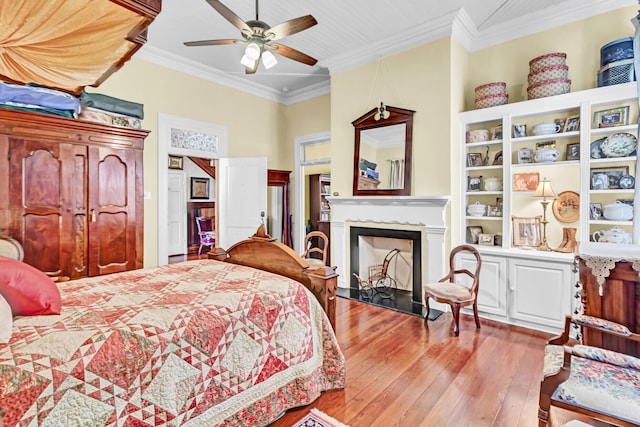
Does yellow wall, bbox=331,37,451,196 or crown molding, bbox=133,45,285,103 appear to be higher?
crown molding, bbox=133,45,285,103

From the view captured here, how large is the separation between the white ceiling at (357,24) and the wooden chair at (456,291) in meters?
2.48

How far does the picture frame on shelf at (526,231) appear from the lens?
3346 mm

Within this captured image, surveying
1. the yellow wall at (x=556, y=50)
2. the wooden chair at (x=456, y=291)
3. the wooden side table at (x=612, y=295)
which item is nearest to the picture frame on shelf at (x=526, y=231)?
the wooden chair at (x=456, y=291)

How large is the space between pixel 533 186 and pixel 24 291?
162 inches

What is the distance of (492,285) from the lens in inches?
132

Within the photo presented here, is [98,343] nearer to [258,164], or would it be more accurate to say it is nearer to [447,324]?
[447,324]

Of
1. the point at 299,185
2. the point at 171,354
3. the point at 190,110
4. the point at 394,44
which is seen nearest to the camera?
the point at 171,354

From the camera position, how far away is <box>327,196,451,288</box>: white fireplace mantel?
3.58 metres

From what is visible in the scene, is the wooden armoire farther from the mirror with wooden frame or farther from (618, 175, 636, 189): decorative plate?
(618, 175, 636, 189): decorative plate

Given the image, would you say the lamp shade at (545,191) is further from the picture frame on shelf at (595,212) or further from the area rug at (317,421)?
the area rug at (317,421)

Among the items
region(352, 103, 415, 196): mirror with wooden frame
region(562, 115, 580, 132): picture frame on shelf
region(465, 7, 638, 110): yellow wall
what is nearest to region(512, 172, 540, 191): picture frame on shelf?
region(562, 115, 580, 132): picture frame on shelf

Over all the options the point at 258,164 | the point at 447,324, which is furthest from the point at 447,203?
the point at 258,164

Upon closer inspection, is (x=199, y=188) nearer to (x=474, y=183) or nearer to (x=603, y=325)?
(x=474, y=183)

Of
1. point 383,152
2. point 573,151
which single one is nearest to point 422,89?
point 383,152
